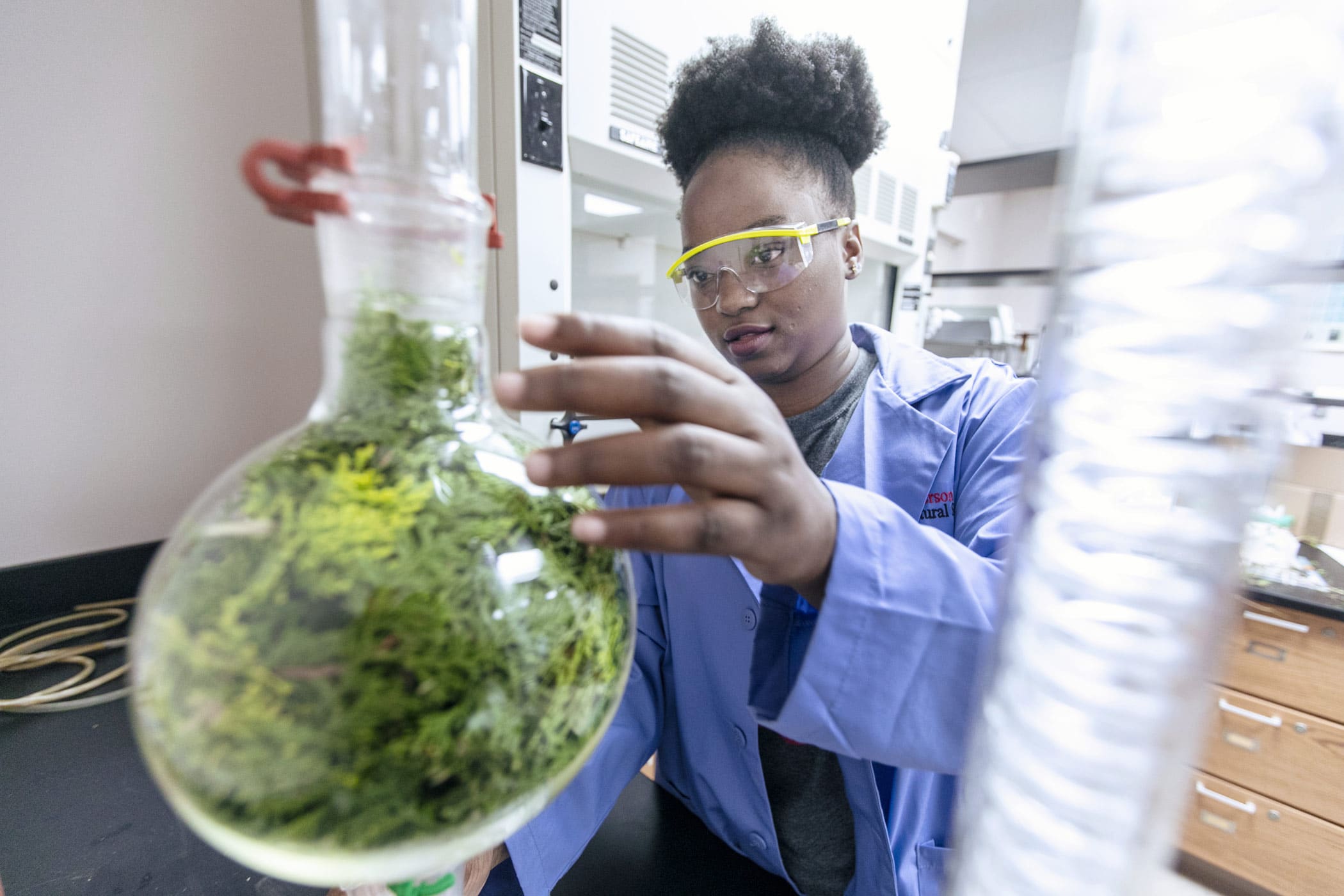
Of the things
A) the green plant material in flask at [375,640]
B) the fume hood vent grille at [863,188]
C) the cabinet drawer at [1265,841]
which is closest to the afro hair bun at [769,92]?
the fume hood vent grille at [863,188]

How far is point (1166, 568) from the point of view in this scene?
20cm

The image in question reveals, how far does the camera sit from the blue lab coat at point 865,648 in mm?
478

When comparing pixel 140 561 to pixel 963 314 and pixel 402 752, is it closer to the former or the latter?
pixel 402 752

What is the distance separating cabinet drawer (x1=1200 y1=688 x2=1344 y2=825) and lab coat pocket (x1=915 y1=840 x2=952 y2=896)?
1.26 metres

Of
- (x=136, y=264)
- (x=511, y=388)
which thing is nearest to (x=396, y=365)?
(x=511, y=388)

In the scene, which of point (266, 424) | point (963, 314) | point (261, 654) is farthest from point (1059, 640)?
point (963, 314)

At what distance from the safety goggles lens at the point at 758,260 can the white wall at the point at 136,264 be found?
111 centimetres

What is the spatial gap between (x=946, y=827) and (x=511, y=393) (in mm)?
1006

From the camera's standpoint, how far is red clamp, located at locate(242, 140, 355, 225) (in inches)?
10.8

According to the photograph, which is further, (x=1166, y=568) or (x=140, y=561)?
(x=140, y=561)

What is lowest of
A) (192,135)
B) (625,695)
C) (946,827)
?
(946,827)

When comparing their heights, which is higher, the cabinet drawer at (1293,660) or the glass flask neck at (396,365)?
the glass flask neck at (396,365)

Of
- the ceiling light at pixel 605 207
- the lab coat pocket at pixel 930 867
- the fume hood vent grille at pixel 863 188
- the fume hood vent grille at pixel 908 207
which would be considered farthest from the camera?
the fume hood vent grille at pixel 908 207

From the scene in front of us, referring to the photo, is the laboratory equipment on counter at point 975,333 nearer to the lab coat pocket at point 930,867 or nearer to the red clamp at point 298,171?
the lab coat pocket at point 930,867
